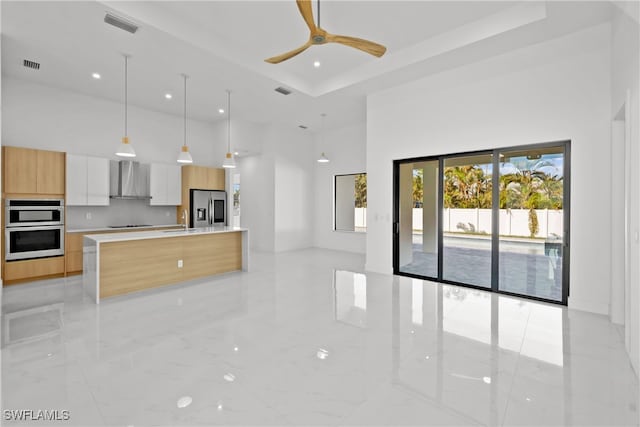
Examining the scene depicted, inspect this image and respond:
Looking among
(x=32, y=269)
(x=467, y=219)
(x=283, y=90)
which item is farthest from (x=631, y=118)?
(x=32, y=269)

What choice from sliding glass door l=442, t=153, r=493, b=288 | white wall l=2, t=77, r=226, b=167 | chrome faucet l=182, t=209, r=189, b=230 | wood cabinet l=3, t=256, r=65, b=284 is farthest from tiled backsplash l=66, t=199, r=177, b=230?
sliding glass door l=442, t=153, r=493, b=288

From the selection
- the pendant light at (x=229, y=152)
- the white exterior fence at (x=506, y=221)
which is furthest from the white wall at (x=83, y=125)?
the white exterior fence at (x=506, y=221)

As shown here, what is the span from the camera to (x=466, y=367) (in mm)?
2428

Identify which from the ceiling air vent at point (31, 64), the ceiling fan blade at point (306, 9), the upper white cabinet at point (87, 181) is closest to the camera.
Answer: the ceiling fan blade at point (306, 9)

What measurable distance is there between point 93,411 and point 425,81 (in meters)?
5.62

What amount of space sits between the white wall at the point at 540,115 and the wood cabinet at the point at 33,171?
5835 mm

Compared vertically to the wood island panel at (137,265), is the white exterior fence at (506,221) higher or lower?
higher

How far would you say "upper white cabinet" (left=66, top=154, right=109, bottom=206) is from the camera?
5.46 metres

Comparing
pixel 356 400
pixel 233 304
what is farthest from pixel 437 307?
pixel 233 304

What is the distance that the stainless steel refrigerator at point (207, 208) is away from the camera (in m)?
7.26

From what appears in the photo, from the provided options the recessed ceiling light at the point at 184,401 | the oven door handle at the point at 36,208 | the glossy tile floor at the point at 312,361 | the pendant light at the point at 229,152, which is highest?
the pendant light at the point at 229,152

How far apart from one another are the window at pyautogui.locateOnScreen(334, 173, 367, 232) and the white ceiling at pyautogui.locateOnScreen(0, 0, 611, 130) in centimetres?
310

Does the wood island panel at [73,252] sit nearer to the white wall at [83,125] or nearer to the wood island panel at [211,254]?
the white wall at [83,125]

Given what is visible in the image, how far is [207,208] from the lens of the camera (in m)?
7.49
